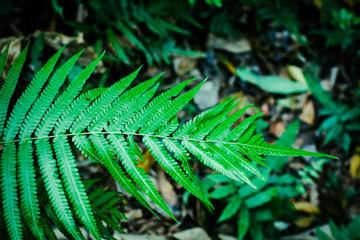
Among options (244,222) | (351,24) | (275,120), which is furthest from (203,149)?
(351,24)

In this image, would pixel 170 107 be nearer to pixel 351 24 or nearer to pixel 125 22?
pixel 125 22

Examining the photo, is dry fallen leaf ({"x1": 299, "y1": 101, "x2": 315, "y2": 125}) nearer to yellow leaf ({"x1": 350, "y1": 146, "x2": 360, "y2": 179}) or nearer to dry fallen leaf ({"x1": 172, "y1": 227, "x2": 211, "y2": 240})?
yellow leaf ({"x1": 350, "y1": 146, "x2": 360, "y2": 179})

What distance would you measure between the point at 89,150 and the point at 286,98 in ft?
9.25

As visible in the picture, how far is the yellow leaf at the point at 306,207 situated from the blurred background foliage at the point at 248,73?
1 cm

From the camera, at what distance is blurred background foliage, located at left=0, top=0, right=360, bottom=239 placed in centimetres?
231

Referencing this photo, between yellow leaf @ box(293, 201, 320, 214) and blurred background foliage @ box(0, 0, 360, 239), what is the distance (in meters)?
0.01

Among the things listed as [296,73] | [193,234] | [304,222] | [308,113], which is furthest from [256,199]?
[296,73]

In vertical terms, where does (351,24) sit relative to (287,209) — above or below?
above

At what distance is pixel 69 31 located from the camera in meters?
2.49

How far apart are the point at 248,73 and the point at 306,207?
1598 mm

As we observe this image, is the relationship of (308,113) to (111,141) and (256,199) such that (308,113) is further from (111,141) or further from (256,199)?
(111,141)

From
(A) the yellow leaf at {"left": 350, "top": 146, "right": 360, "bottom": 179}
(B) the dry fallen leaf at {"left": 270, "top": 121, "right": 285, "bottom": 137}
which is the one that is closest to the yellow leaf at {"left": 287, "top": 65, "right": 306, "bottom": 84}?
(B) the dry fallen leaf at {"left": 270, "top": 121, "right": 285, "bottom": 137}

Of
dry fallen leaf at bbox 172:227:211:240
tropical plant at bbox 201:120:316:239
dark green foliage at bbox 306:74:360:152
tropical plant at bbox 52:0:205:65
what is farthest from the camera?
dark green foliage at bbox 306:74:360:152

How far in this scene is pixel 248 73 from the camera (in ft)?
10.8
